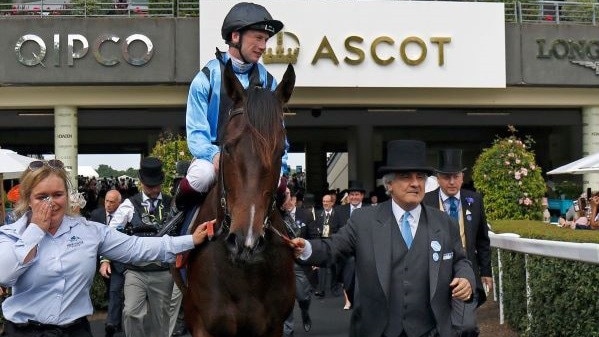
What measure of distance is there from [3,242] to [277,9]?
1523cm

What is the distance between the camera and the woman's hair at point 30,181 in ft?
12.2

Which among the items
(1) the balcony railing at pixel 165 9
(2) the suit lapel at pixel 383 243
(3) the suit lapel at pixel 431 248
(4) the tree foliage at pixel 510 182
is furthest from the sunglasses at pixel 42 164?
(1) the balcony railing at pixel 165 9

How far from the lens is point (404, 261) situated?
4.19m

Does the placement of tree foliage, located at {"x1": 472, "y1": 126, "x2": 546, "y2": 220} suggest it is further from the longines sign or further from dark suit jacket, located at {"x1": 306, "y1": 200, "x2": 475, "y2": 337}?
dark suit jacket, located at {"x1": 306, "y1": 200, "x2": 475, "y2": 337}

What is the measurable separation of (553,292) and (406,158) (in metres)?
2.95

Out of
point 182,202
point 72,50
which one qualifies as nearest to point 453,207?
point 182,202

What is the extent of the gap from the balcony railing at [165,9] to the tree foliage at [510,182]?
231 inches

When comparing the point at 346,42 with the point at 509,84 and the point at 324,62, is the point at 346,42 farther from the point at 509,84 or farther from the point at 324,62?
the point at 509,84

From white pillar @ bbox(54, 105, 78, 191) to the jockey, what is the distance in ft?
49.0

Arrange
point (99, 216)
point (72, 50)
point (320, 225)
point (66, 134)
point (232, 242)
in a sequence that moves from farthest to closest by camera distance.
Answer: point (66, 134) < point (72, 50) < point (320, 225) < point (99, 216) < point (232, 242)

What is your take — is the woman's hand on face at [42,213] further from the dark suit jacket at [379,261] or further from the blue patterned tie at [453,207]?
the blue patterned tie at [453,207]

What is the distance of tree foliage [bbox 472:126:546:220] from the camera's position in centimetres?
1445

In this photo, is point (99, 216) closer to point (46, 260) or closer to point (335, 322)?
point (335, 322)

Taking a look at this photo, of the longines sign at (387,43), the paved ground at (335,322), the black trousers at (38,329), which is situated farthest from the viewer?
the longines sign at (387,43)
